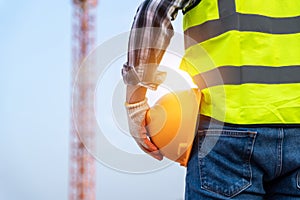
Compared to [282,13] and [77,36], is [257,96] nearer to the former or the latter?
[282,13]

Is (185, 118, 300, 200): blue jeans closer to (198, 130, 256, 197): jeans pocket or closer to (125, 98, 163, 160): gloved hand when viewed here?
(198, 130, 256, 197): jeans pocket

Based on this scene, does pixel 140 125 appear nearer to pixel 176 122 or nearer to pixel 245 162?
pixel 176 122

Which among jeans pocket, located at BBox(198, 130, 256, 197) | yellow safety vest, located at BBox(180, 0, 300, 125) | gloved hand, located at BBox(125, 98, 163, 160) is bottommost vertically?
jeans pocket, located at BBox(198, 130, 256, 197)

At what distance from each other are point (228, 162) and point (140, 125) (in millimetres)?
221

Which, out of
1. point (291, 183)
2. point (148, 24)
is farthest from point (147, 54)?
point (291, 183)

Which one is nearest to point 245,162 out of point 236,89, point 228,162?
point 228,162

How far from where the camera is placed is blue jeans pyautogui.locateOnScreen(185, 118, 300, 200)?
1087mm

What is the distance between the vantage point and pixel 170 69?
47.5 inches

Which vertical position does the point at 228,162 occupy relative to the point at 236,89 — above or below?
below

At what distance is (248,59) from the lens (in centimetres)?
111

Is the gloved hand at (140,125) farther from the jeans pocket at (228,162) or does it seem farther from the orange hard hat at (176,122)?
the jeans pocket at (228,162)

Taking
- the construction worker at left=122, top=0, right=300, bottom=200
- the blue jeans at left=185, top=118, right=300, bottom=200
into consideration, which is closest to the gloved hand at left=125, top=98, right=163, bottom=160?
the construction worker at left=122, top=0, right=300, bottom=200

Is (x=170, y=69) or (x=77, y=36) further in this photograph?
(x=77, y=36)

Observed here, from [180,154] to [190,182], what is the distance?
71mm
